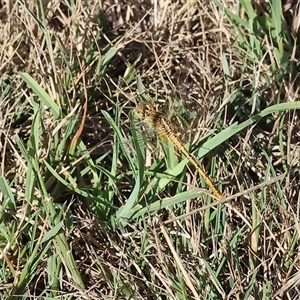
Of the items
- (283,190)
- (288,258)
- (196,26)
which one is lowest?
(288,258)

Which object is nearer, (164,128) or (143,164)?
(143,164)

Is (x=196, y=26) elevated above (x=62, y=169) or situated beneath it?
elevated above

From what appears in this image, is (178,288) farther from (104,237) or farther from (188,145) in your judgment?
(188,145)

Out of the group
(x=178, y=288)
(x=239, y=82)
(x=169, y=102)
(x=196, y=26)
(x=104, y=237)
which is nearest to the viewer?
(x=178, y=288)

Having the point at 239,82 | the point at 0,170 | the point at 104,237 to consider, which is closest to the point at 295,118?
the point at 239,82
